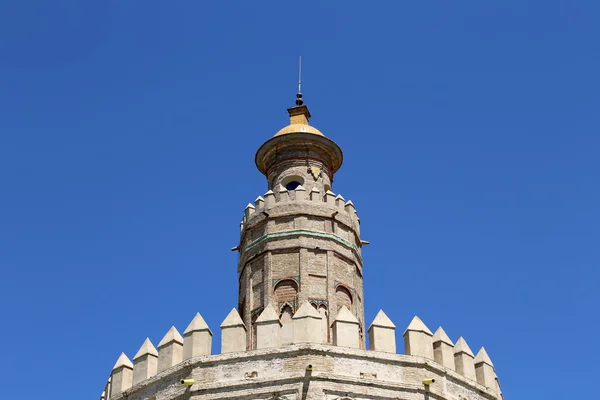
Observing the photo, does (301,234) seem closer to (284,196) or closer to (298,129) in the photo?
(284,196)

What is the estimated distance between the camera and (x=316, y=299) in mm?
23797

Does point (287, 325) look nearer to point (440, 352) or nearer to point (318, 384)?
point (318, 384)

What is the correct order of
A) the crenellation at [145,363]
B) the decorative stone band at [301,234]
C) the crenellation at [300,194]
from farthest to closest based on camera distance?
the crenellation at [300,194]
the decorative stone band at [301,234]
the crenellation at [145,363]

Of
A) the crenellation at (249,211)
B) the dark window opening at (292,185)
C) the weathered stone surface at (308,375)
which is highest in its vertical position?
the dark window opening at (292,185)

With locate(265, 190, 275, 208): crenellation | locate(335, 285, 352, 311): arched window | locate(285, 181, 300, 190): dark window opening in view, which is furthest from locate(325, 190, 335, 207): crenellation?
locate(335, 285, 352, 311): arched window

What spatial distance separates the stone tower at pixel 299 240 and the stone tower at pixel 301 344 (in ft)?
0.10

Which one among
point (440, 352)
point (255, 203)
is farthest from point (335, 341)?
point (255, 203)

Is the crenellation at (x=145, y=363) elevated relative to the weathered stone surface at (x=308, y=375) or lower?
elevated

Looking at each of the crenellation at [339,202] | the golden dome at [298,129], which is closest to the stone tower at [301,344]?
the crenellation at [339,202]

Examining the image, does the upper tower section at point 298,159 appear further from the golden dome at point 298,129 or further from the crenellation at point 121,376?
the crenellation at point 121,376

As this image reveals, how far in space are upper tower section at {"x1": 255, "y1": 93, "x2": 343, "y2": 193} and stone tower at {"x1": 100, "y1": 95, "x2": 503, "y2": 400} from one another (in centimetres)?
80

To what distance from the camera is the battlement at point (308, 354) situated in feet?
66.8

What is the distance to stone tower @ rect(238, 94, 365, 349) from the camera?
24062 millimetres

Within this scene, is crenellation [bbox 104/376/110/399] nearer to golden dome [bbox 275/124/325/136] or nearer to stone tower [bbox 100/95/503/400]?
stone tower [bbox 100/95/503/400]
